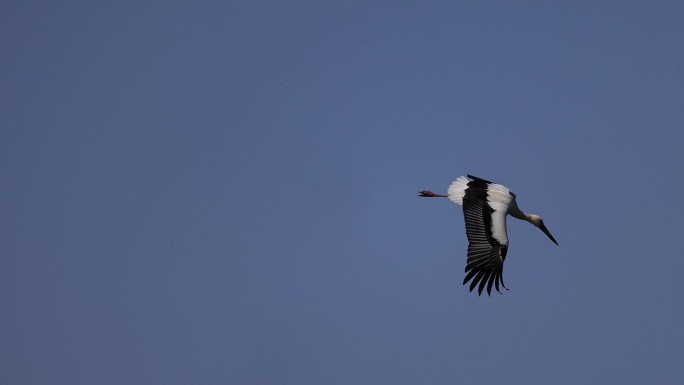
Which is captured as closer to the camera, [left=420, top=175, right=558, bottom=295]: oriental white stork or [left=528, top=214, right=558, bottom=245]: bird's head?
[left=420, top=175, right=558, bottom=295]: oriental white stork

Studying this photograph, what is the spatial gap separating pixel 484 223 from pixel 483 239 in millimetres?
450

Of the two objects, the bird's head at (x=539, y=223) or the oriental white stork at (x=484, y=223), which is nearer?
the oriental white stork at (x=484, y=223)

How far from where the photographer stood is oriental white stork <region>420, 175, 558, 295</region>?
81.1ft

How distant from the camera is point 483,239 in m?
25.2

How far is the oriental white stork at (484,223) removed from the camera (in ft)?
81.1

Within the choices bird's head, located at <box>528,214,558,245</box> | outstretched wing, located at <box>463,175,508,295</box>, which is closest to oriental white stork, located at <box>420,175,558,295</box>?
outstretched wing, located at <box>463,175,508,295</box>

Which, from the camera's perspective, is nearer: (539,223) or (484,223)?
(484,223)

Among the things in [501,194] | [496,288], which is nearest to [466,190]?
[501,194]

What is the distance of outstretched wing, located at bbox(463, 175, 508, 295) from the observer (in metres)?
24.7

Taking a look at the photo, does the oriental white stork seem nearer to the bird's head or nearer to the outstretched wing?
the outstretched wing

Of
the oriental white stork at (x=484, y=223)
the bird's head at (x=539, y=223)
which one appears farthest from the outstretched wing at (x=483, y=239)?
the bird's head at (x=539, y=223)

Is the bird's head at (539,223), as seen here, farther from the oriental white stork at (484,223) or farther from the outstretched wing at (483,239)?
the outstretched wing at (483,239)

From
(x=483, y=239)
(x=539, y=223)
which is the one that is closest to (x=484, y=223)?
(x=483, y=239)

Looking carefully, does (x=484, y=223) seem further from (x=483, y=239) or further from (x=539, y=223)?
(x=539, y=223)
